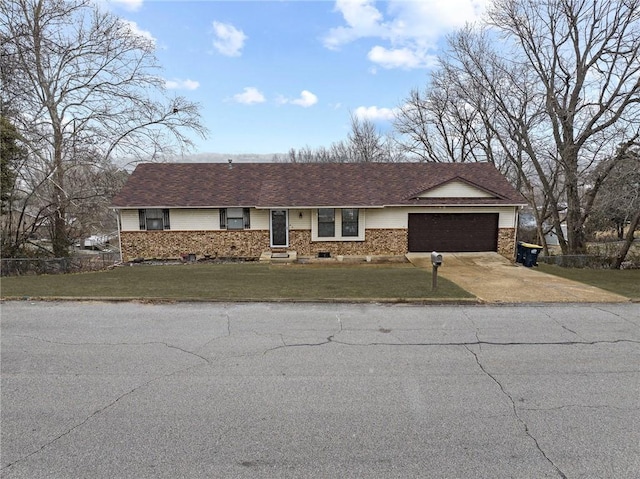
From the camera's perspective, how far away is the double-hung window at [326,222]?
17.8m

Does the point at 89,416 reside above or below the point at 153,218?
below

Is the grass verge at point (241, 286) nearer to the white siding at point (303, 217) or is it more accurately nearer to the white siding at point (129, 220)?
the white siding at point (303, 217)

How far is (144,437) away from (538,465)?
11.6ft

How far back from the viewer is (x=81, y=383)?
4.41 m

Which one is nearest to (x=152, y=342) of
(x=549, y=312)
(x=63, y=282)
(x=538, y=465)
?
(x=538, y=465)

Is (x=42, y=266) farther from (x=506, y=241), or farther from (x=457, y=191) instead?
(x=506, y=241)

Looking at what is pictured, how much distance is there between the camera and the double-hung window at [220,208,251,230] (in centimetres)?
1770

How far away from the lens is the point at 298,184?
747 inches

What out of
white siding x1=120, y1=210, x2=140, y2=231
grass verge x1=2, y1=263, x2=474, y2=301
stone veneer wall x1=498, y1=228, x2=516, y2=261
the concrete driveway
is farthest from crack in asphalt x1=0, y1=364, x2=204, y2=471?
stone veneer wall x1=498, y1=228, x2=516, y2=261

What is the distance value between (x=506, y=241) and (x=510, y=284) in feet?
26.7

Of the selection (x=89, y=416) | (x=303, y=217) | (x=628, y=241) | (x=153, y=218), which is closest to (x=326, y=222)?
(x=303, y=217)

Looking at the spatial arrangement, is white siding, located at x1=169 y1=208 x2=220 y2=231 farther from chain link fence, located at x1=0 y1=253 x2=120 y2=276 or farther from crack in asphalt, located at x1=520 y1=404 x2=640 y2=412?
crack in asphalt, located at x1=520 y1=404 x2=640 y2=412

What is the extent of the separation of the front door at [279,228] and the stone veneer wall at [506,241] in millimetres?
10781

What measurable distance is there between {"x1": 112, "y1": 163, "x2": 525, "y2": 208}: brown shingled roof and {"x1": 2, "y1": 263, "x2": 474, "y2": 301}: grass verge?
566 cm
